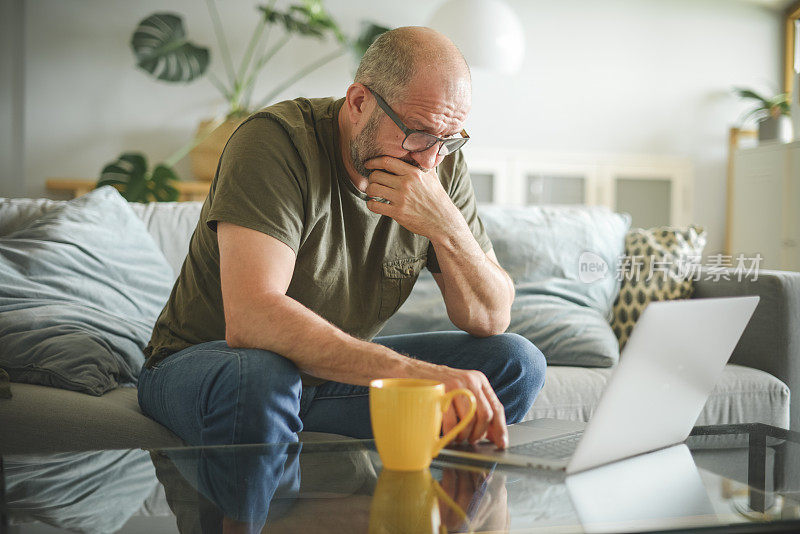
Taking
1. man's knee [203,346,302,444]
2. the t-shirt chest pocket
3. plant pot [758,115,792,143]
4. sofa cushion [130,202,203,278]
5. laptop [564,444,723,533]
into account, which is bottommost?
laptop [564,444,723,533]

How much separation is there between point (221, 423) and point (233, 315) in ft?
0.49

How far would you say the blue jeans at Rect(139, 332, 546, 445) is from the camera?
39.4 inches

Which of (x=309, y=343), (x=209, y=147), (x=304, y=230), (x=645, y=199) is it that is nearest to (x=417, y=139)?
(x=304, y=230)

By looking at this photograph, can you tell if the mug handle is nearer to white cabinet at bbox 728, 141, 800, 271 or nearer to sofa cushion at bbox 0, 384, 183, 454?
sofa cushion at bbox 0, 384, 183, 454

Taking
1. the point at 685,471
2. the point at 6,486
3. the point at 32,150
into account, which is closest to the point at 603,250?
the point at 685,471

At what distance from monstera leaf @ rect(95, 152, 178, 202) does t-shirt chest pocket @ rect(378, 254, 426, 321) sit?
1.53m

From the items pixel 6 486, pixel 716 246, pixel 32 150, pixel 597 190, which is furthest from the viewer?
pixel 716 246

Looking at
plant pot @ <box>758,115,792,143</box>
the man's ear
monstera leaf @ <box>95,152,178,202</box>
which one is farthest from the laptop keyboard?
plant pot @ <box>758,115,792,143</box>

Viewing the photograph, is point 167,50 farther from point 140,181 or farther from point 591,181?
point 591,181

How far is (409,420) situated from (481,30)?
268cm

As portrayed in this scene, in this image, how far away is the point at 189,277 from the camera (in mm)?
1326

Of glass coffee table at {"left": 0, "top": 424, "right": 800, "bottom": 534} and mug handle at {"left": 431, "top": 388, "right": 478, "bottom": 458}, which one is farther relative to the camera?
mug handle at {"left": 431, "top": 388, "right": 478, "bottom": 458}

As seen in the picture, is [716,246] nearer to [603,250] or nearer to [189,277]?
[603,250]

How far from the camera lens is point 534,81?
4.30 metres
